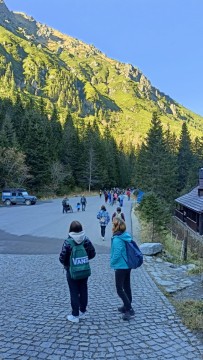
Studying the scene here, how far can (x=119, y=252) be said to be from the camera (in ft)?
19.3

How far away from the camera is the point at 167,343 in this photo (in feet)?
16.1

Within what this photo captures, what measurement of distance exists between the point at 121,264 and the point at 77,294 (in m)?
0.93

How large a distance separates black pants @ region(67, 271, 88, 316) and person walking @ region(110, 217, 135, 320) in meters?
0.59

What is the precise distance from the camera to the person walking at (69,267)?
18.6 ft

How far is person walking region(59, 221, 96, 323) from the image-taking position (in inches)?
223

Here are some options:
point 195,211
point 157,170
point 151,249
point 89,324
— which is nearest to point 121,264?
point 89,324

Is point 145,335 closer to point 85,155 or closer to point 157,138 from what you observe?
point 157,138

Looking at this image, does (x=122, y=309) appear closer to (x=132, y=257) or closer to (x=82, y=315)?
(x=82, y=315)

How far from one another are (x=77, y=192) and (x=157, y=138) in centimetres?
2141

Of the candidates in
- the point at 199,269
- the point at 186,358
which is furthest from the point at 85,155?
the point at 186,358

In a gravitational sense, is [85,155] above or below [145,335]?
above

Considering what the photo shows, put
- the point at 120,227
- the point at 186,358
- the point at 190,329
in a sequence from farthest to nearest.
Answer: the point at 120,227
the point at 190,329
the point at 186,358

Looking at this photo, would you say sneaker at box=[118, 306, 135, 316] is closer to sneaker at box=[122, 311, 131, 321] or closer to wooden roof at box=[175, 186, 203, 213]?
sneaker at box=[122, 311, 131, 321]

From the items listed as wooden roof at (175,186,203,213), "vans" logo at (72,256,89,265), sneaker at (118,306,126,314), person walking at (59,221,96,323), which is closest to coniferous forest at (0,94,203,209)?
wooden roof at (175,186,203,213)
